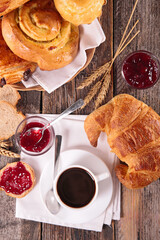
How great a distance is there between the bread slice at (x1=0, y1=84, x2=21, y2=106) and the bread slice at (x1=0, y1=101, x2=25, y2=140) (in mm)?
27

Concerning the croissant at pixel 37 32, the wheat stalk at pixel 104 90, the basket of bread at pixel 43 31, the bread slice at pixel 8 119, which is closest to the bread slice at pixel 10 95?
the bread slice at pixel 8 119

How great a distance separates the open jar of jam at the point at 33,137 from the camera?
1573mm

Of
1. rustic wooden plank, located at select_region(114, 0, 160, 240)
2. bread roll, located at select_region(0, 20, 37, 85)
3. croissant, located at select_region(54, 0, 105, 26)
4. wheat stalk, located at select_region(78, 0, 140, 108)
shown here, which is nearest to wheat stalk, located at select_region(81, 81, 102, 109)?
wheat stalk, located at select_region(78, 0, 140, 108)

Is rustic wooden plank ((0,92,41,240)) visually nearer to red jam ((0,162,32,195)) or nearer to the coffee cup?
red jam ((0,162,32,195))

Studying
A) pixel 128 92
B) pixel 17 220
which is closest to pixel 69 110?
pixel 128 92

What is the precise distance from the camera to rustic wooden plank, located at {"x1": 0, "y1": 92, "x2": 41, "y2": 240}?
1674 mm

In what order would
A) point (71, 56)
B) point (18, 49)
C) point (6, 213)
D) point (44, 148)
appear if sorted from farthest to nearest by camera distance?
1. point (6, 213)
2. point (44, 148)
3. point (71, 56)
4. point (18, 49)

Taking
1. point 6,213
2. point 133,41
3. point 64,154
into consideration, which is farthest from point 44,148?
point 133,41

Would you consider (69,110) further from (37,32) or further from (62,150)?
(37,32)

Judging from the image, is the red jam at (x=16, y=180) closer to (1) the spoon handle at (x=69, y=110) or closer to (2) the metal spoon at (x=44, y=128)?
(2) the metal spoon at (x=44, y=128)

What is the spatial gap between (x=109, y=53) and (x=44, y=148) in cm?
67

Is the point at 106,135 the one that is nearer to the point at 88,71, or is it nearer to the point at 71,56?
the point at 88,71

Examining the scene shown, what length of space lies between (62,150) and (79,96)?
13.3 inches

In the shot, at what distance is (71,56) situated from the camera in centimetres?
137
